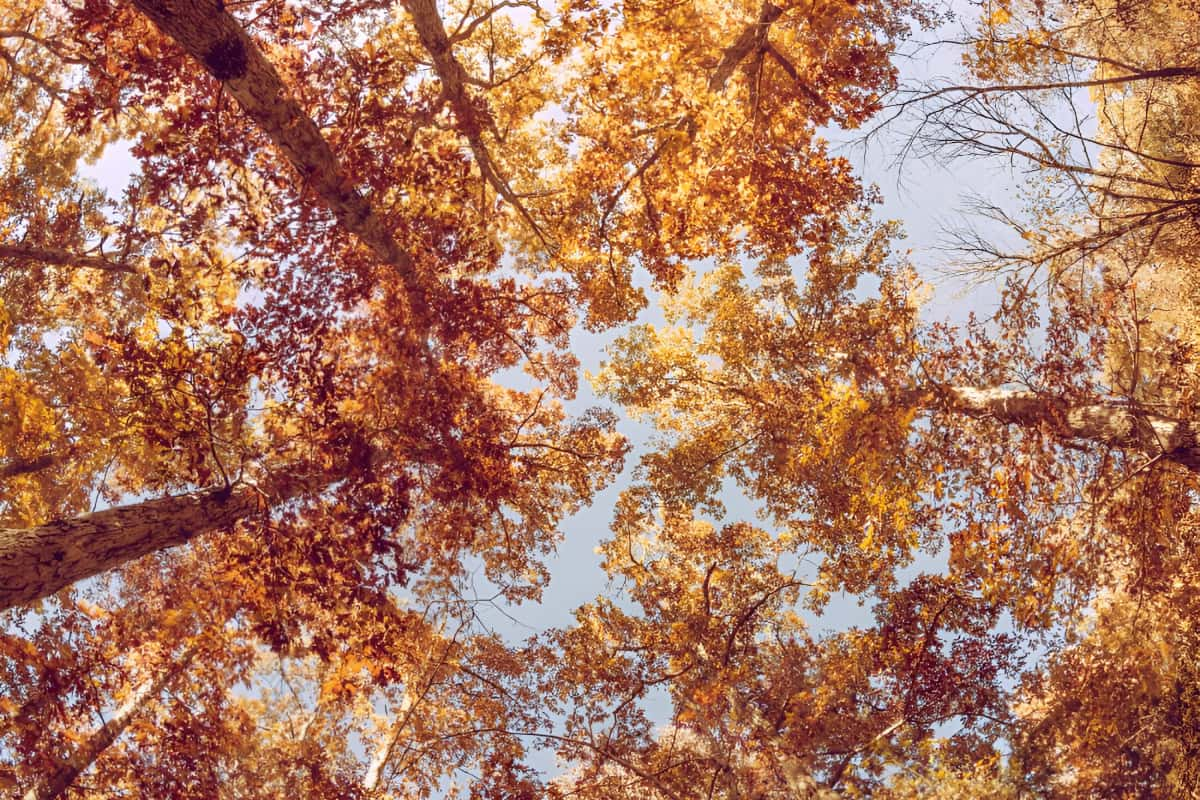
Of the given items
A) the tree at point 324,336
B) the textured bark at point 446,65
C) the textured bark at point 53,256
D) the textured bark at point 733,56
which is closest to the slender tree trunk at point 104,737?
the tree at point 324,336

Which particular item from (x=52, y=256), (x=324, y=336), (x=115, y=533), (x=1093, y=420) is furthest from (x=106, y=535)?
(x=1093, y=420)

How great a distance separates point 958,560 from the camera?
251 inches

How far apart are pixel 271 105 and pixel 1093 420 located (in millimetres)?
9521

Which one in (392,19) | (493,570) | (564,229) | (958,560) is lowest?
(958,560)

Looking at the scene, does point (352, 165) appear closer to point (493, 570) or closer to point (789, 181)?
point (789, 181)

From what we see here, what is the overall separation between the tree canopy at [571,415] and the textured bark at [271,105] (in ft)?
0.11

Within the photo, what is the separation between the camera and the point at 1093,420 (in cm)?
653

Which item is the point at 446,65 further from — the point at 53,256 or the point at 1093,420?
the point at 1093,420

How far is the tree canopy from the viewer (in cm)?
549

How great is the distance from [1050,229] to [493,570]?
8847 mm

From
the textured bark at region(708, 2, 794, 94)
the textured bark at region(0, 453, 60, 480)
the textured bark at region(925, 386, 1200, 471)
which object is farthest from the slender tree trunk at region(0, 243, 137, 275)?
the textured bark at region(925, 386, 1200, 471)

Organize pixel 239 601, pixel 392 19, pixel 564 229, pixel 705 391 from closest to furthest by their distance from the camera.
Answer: pixel 239 601, pixel 564 229, pixel 392 19, pixel 705 391

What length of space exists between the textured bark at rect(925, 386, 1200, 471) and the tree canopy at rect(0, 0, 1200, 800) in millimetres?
53

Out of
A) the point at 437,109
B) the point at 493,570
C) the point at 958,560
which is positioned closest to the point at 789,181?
the point at 437,109
